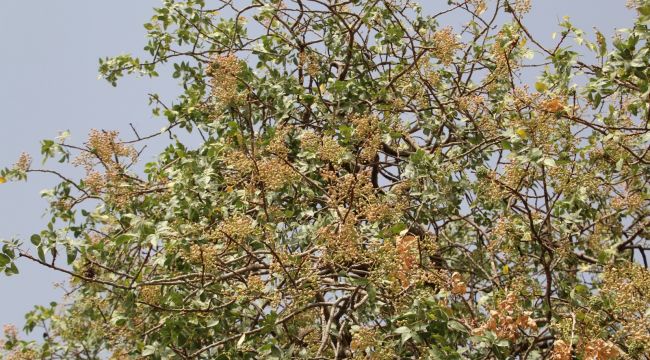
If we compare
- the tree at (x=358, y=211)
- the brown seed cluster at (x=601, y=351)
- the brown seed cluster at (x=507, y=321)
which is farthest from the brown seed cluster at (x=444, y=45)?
the brown seed cluster at (x=601, y=351)

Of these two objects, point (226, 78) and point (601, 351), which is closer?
point (601, 351)

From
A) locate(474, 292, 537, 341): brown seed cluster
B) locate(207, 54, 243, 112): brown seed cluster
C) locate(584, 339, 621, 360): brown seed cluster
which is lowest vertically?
locate(584, 339, 621, 360): brown seed cluster

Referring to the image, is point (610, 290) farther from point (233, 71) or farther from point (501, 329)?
point (233, 71)

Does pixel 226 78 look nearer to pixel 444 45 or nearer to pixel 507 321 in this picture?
pixel 444 45

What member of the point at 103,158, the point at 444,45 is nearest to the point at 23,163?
the point at 103,158

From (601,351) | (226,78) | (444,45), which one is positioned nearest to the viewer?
(601,351)

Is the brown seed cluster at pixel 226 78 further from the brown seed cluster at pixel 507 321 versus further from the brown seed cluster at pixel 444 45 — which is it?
the brown seed cluster at pixel 507 321

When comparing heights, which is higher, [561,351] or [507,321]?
[507,321]

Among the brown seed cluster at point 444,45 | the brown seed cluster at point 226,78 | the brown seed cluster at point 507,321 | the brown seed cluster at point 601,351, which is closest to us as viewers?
the brown seed cluster at point 601,351

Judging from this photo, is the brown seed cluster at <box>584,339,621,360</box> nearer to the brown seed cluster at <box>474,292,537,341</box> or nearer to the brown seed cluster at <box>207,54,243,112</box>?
the brown seed cluster at <box>474,292,537,341</box>

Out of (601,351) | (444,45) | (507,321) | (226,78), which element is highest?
(444,45)

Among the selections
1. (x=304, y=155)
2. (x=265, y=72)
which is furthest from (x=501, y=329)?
(x=265, y=72)

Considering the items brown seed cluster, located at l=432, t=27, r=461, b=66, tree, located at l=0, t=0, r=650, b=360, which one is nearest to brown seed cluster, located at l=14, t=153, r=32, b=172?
tree, located at l=0, t=0, r=650, b=360

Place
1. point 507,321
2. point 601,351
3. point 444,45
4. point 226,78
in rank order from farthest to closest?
1. point 444,45
2. point 226,78
3. point 507,321
4. point 601,351
